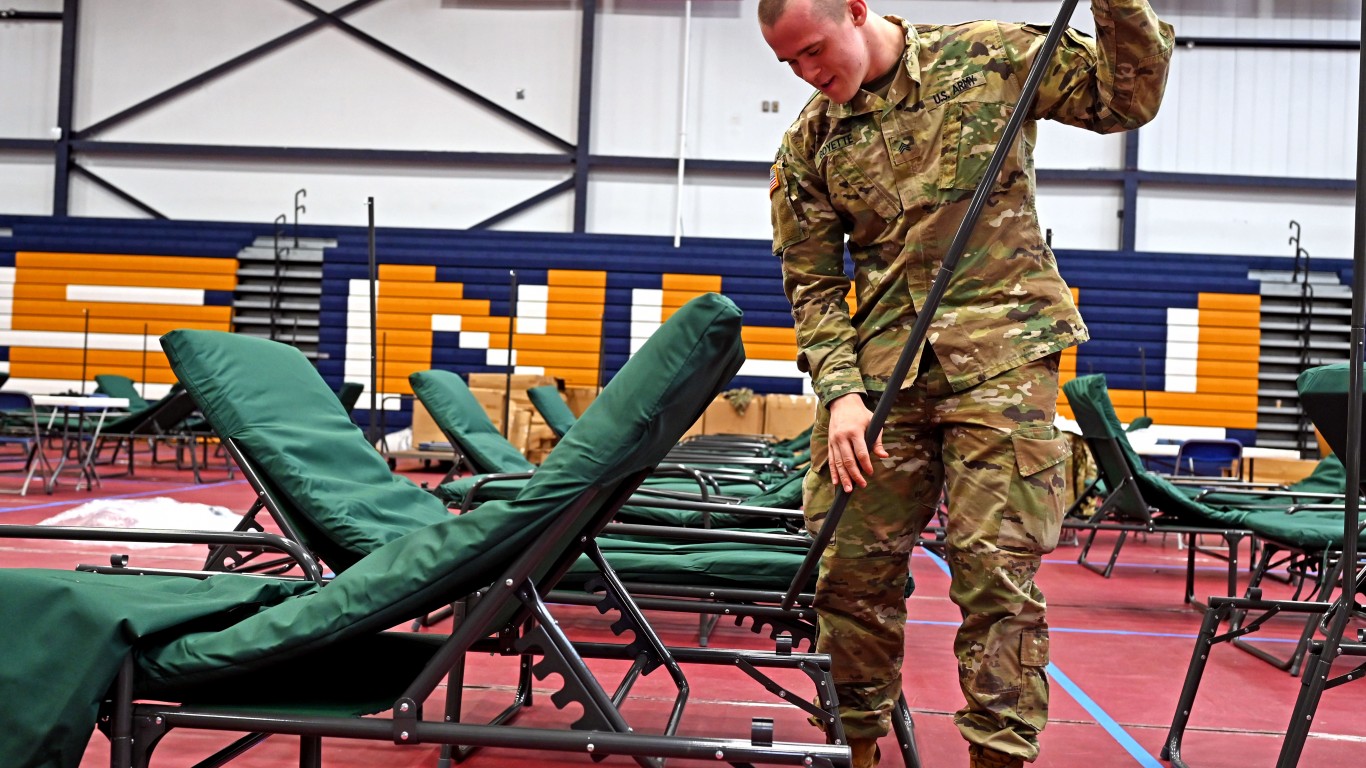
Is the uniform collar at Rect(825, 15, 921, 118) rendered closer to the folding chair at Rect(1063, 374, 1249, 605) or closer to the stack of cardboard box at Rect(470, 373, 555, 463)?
the folding chair at Rect(1063, 374, 1249, 605)

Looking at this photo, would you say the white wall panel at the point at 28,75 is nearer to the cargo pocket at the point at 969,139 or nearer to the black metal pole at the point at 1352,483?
the cargo pocket at the point at 969,139

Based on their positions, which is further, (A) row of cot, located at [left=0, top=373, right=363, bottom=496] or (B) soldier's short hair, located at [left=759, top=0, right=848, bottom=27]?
(A) row of cot, located at [left=0, top=373, right=363, bottom=496]

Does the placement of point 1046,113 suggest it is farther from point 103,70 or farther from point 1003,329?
point 103,70

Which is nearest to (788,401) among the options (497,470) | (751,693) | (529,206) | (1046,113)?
(529,206)

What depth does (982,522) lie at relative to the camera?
1752 mm

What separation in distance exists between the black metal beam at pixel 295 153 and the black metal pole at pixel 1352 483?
12548 millimetres

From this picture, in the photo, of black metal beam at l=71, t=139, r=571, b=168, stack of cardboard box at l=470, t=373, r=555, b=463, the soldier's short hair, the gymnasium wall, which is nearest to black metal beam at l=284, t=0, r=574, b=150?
black metal beam at l=71, t=139, r=571, b=168

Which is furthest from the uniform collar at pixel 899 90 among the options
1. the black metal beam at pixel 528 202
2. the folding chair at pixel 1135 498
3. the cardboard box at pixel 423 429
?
the black metal beam at pixel 528 202

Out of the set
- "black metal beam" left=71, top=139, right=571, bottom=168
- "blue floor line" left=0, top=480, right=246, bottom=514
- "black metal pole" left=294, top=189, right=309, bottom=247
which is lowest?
"blue floor line" left=0, top=480, right=246, bottom=514

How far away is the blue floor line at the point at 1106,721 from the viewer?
2.43m

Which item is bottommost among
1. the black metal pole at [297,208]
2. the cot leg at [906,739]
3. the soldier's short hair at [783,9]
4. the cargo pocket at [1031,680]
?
the cot leg at [906,739]

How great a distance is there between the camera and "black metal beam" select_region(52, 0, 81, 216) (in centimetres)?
1408

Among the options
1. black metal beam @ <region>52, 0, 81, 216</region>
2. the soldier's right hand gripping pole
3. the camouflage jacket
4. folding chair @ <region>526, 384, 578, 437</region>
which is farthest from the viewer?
black metal beam @ <region>52, 0, 81, 216</region>

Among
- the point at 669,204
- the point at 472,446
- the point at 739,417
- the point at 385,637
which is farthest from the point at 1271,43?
the point at 385,637
